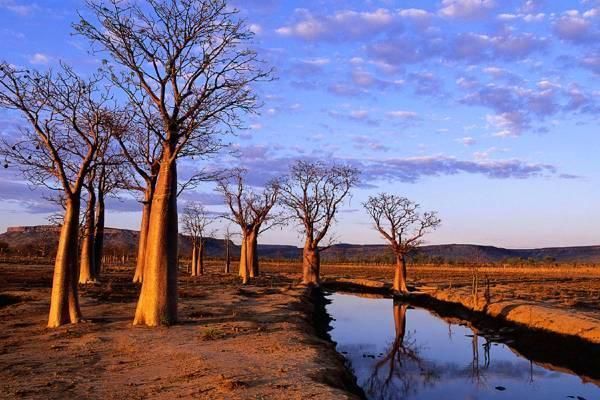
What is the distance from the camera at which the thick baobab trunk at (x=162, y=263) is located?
42.7ft

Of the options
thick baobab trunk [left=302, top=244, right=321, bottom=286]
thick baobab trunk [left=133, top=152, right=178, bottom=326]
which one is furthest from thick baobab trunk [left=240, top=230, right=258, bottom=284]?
thick baobab trunk [left=133, top=152, right=178, bottom=326]

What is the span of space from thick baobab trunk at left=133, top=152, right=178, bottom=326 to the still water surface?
14.5 feet

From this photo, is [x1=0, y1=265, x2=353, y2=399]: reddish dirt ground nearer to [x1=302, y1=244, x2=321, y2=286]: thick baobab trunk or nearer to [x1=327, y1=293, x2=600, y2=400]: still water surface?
[x1=327, y1=293, x2=600, y2=400]: still water surface

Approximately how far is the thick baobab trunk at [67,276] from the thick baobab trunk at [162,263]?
4.72 feet

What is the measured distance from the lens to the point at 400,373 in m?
13.4

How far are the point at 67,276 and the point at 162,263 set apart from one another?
205 centimetres

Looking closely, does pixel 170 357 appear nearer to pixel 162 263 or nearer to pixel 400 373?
pixel 162 263

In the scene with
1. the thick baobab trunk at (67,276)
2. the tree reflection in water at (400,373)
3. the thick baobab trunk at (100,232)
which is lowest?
the tree reflection in water at (400,373)

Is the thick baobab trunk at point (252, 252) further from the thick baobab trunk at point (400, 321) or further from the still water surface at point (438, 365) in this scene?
the still water surface at point (438, 365)

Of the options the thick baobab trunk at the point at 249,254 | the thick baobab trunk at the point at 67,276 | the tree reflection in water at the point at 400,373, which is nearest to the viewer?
the tree reflection in water at the point at 400,373

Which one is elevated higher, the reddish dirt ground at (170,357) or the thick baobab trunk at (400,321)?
the reddish dirt ground at (170,357)

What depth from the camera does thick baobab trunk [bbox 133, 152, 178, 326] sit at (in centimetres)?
1302

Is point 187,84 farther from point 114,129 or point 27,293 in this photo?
point 27,293

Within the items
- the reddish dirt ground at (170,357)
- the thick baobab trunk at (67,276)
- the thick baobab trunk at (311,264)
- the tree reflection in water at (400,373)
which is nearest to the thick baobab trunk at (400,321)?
the tree reflection in water at (400,373)
